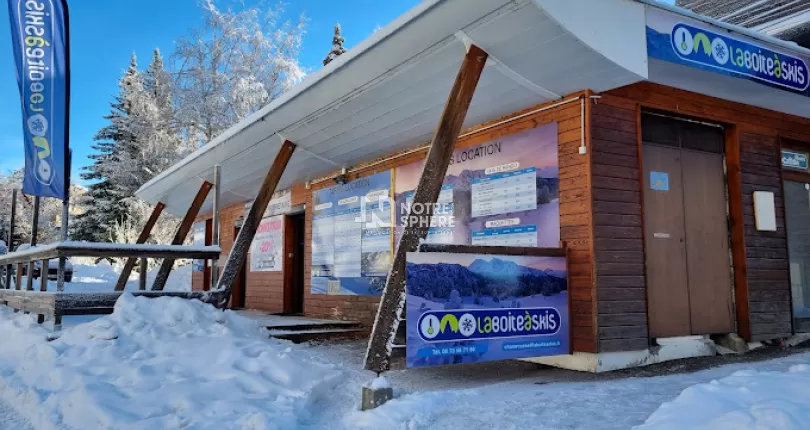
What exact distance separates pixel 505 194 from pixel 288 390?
318cm

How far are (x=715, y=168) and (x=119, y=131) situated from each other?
2977cm

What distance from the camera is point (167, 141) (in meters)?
23.7

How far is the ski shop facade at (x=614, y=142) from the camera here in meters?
4.76

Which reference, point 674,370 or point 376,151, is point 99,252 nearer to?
point 376,151

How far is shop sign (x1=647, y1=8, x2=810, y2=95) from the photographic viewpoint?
4.76m

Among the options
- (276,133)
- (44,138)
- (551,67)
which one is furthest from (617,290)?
(44,138)

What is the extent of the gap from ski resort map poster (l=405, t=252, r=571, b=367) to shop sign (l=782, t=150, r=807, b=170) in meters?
3.81

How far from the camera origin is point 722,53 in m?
5.13

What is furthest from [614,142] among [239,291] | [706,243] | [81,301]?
[239,291]

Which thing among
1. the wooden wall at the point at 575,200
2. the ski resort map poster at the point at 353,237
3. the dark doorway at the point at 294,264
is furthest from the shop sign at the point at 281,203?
the wooden wall at the point at 575,200

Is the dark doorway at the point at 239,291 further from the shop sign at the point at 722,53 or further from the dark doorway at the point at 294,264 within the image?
the shop sign at the point at 722,53

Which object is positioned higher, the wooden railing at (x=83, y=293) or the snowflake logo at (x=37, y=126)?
the snowflake logo at (x=37, y=126)

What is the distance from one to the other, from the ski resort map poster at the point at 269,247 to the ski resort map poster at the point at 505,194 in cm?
515

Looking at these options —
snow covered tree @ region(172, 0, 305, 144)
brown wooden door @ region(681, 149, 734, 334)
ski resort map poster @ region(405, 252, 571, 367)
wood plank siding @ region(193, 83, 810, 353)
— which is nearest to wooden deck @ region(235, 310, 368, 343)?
wood plank siding @ region(193, 83, 810, 353)
